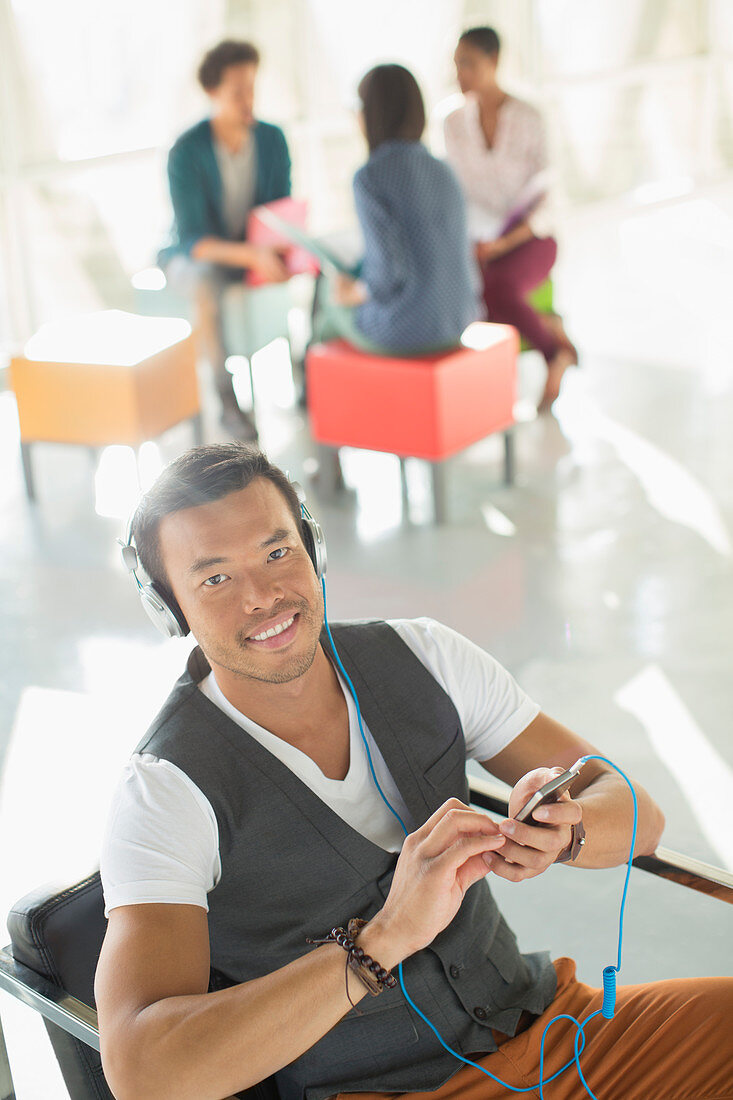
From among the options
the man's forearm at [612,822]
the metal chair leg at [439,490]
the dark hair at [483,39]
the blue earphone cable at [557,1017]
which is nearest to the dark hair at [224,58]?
the dark hair at [483,39]

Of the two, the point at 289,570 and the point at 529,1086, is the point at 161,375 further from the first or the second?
the point at 529,1086

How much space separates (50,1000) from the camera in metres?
1.35

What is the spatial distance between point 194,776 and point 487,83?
4.37 m

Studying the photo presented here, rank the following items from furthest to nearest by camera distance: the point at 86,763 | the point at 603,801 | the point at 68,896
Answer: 1. the point at 86,763
2. the point at 603,801
3. the point at 68,896

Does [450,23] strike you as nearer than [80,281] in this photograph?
No

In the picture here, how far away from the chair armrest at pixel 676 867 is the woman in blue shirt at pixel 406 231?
258cm

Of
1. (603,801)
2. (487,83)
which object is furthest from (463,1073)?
(487,83)

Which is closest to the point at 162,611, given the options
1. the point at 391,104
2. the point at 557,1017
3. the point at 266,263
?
the point at 557,1017

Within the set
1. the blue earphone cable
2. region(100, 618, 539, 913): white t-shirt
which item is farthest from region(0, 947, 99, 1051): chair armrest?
the blue earphone cable

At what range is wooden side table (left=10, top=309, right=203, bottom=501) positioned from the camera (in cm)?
415

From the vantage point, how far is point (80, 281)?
7020mm

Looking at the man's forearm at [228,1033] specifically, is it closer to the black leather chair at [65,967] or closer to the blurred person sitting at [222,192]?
the black leather chair at [65,967]

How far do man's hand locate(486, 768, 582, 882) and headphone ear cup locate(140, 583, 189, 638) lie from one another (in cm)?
49

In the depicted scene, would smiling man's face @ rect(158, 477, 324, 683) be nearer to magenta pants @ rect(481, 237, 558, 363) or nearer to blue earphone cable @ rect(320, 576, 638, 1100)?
blue earphone cable @ rect(320, 576, 638, 1100)
